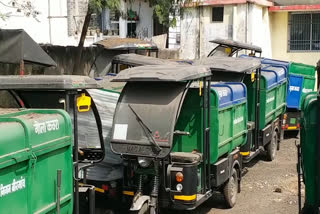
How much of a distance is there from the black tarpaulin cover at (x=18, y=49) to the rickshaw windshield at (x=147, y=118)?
454 centimetres

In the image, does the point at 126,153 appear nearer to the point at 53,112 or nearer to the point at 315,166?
the point at 53,112

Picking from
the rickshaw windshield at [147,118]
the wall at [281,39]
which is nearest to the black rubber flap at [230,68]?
the rickshaw windshield at [147,118]

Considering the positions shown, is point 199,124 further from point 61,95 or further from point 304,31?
point 304,31

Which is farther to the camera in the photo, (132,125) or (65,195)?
(132,125)

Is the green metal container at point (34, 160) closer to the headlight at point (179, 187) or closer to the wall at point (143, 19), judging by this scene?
the headlight at point (179, 187)

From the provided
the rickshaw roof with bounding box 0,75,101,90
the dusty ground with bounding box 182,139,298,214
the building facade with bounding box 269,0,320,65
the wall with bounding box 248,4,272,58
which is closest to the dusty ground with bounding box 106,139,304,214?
the dusty ground with bounding box 182,139,298,214

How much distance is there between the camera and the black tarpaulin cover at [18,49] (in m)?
11.0

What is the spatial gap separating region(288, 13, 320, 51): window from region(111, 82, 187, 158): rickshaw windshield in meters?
17.4

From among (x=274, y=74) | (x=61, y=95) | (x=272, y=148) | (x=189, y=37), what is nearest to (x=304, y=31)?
(x=189, y=37)

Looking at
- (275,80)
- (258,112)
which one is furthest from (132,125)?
(275,80)

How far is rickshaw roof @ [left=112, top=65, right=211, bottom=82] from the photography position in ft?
22.2

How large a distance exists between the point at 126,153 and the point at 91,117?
765 mm

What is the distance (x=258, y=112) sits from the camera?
1084cm

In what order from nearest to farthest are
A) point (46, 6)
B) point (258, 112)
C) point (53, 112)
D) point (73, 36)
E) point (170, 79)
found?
point (53, 112), point (170, 79), point (258, 112), point (46, 6), point (73, 36)
